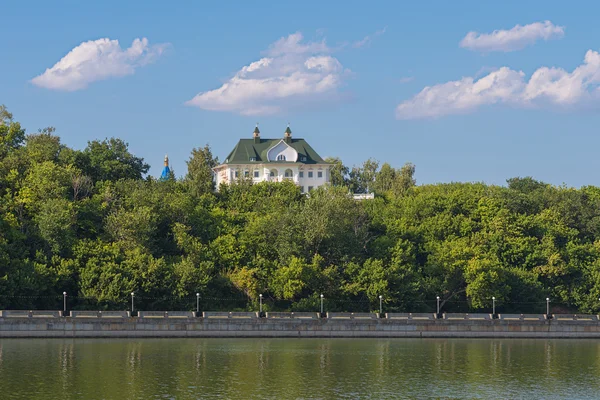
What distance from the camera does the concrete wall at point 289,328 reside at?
77.0 meters

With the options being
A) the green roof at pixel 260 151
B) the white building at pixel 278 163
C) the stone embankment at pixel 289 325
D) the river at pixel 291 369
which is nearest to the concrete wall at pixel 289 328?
the stone embankment at pixel 289 325

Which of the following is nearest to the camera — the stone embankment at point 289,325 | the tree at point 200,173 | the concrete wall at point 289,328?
the concrete wall at point 289,328

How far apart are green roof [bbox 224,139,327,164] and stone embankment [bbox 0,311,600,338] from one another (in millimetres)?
71085

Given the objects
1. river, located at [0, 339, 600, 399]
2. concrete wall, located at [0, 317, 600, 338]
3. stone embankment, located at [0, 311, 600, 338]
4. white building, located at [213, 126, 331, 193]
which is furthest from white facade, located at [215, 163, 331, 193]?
river, located at [0, 339, 600, 399]

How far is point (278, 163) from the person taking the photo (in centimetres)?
15200

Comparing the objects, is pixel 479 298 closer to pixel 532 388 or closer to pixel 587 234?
pixel 587 234

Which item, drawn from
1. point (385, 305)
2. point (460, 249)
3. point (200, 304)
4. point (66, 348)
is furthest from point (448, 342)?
point (66, 348)

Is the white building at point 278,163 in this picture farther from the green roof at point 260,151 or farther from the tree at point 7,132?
the tree at point 7,132

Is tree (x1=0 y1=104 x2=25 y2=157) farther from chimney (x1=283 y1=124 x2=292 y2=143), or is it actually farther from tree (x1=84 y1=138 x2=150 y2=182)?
chimney (x1=283 y1=124 x2=292 y2=143)

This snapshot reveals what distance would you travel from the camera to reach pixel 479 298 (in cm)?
9081

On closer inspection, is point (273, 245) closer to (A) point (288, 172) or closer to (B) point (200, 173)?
(B) point (200, 173)

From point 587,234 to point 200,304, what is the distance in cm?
4818

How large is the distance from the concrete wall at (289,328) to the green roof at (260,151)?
71550 mm

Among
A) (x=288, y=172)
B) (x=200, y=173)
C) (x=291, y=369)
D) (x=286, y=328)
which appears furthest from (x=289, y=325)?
(x=288, y=172)
